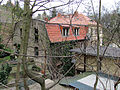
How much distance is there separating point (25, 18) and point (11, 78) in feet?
24.4

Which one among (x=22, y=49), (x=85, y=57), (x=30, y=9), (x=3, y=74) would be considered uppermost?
(x=30, y=9)

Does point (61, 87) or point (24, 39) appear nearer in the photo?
point (24, 39)

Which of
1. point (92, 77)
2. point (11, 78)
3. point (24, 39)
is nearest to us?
point (24, 39)

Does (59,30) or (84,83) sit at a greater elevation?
(59,30)

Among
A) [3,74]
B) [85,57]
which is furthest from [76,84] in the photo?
[3,74]

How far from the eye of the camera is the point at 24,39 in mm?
3361

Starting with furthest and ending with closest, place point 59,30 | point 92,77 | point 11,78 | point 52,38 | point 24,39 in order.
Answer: point 59,30
point 52,38
point 11,78
point 92,77
point 24,39

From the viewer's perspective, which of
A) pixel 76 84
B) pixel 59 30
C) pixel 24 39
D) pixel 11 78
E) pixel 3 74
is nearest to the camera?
pixel 24 39

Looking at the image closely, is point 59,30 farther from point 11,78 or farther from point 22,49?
point 22,49

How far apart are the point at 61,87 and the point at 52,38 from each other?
507 cm

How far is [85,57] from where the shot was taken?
8.37m

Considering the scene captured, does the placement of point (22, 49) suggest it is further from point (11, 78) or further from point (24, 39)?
point (11, 78)

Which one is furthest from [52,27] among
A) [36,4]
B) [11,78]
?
[36,4]

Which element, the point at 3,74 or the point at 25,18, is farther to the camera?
the point at 3,74
